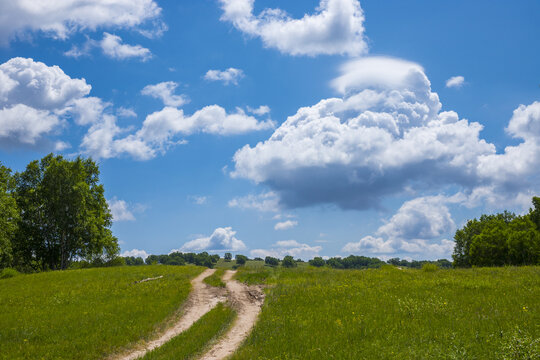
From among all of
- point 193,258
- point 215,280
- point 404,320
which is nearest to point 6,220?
point 215,280

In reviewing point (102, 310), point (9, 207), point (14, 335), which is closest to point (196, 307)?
point (102, 310)

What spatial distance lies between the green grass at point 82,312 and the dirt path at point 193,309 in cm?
75

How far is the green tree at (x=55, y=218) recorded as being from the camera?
56.4 metres

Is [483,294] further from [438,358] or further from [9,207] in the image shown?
[9,207]

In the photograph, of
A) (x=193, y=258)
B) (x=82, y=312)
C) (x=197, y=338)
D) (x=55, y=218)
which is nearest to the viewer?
(x=197, y=338)

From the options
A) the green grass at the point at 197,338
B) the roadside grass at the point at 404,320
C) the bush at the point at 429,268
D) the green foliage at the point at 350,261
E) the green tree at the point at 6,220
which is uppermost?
the green tree at the point at 6,220

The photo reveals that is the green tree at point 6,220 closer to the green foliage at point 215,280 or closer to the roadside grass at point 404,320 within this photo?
the green foliage at point 215,280

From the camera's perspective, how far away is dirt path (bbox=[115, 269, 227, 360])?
16.1m

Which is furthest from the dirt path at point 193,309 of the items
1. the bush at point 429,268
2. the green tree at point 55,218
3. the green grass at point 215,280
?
the green tree at point 55,218

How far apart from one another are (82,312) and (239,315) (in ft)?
31.1

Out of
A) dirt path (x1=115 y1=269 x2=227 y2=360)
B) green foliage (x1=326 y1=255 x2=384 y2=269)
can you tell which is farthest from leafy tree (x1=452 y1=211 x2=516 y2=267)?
dirt path (x1=115 y1=269 x2=227 y2=360)

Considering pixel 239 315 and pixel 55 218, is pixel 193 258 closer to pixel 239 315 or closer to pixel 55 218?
pixel 55 218

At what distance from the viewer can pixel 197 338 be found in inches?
631

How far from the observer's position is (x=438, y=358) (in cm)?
1121
